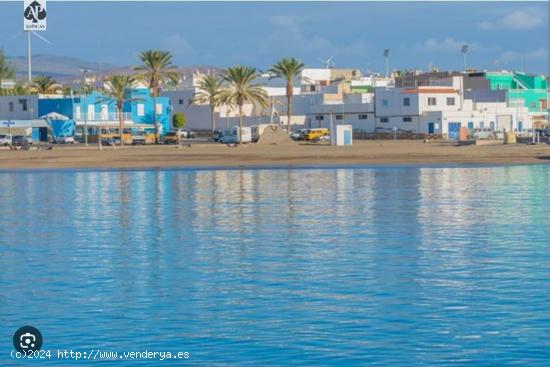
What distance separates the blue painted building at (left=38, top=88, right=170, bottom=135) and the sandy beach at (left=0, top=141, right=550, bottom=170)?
24707mm

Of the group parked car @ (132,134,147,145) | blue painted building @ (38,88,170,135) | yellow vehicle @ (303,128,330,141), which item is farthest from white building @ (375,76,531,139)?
blue painted building @ (38,88,170,135)

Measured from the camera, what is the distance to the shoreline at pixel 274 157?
72.9m

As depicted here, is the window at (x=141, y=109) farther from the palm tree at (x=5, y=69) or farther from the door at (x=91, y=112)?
the palm tree at (x=5, y=69)

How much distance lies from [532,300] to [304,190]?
98.9 feet

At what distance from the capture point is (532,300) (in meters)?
22.1

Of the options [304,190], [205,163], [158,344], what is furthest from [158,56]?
[158,344]

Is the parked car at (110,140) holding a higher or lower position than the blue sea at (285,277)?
higher

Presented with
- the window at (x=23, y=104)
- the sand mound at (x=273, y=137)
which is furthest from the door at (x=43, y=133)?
the sand mound at (x=273, y=137)

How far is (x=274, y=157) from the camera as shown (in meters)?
78.1

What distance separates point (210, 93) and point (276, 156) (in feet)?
156

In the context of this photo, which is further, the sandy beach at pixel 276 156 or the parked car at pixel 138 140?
the parked car at pixel 138 140

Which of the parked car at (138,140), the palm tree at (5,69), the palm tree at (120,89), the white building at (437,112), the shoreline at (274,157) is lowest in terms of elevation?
the shoreline at (274,157)

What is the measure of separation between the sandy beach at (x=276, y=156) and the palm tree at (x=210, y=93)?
1387 inches

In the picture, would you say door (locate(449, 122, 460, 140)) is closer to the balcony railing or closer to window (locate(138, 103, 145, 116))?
window (locate(138, 103, 145, 116))
